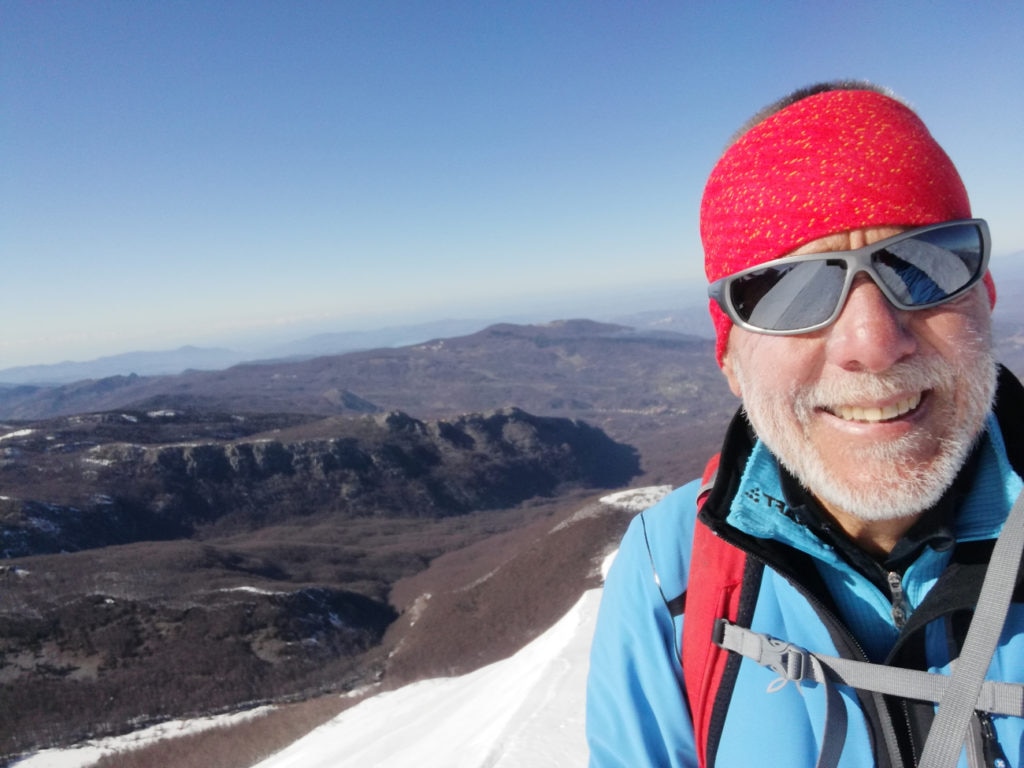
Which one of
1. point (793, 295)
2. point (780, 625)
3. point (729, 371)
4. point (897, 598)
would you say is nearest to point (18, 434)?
point (729, 371)

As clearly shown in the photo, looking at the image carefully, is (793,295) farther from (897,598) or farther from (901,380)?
(897,598)

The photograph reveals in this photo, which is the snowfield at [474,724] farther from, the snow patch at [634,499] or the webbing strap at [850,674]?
the snow patch at [634,499]

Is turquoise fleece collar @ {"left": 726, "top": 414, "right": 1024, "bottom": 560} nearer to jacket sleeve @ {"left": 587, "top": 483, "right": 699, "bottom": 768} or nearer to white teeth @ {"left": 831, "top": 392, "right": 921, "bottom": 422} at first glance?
jacket sleeve @ {"left": 587, "top": 483, "right": 699, "bottom": 768}

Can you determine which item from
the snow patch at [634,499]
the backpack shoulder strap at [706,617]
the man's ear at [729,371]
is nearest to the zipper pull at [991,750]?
the backpack shoulder strap at [706,617]

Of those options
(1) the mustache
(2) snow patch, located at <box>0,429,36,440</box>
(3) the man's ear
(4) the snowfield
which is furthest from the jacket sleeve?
(2) snow patch, located at <box>0,429,36,440</box>

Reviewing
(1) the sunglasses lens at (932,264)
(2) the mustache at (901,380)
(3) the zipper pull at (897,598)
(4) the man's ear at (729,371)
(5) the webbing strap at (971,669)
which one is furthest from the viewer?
(4) the man's ear at (729,371)

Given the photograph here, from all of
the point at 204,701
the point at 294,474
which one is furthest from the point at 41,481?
the point at 204,701

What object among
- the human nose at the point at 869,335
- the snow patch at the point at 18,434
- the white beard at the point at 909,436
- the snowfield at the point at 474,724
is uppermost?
the human nose at the point at 869,335

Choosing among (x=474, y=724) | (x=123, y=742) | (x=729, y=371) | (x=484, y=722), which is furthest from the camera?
(x=123, y=742)
